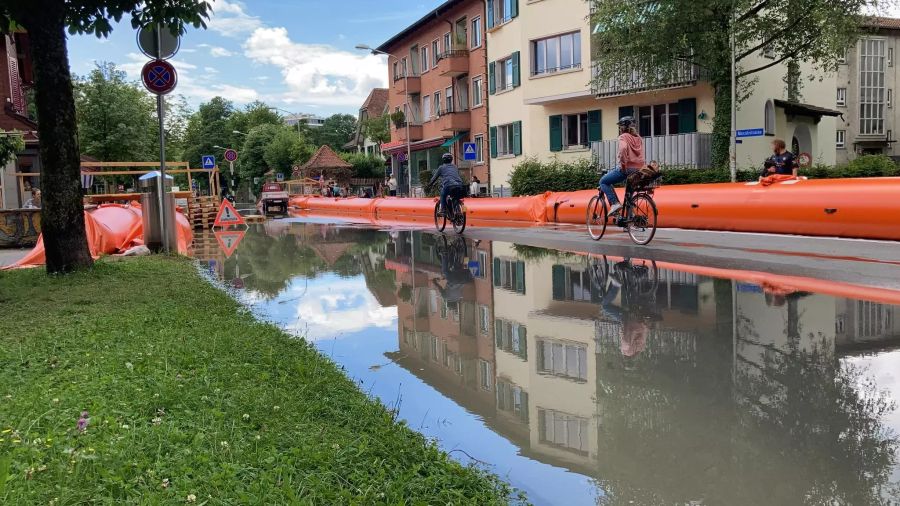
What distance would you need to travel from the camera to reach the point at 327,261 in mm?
12594

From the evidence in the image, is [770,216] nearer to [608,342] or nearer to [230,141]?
[608,342]

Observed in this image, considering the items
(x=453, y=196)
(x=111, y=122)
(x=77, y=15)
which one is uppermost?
(x=111, y=122)

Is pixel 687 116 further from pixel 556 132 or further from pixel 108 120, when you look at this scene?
pixel 108 120

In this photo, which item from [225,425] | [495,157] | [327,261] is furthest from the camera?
[495,157]

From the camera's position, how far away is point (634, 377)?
4.69 metres

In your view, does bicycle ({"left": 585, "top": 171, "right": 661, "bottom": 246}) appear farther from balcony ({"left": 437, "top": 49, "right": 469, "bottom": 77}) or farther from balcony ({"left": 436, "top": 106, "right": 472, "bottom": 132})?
balcony ({"left": 437, "top": 49, "right": 469, "bottom": 77})

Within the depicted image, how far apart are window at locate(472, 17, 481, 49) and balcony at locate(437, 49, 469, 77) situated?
80 centimetres

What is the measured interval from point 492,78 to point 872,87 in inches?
1186

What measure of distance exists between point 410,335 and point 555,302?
Answer: 183cm

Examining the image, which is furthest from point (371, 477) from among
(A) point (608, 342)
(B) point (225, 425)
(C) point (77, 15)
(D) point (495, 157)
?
(D) point (495, 157)

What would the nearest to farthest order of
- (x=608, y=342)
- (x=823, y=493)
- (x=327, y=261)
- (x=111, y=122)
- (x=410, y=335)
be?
1. (x=823, y=493)
2. (x=608, y=342)
3. (x=410, y=335)
4. (x=327, y=261)
5. (x=111, y=122)

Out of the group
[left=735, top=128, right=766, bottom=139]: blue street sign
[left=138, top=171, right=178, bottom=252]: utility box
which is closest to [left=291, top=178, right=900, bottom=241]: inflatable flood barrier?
[left=735, top=128, right=766, bottom=139]: blue street sign

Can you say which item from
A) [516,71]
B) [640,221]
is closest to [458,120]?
[516,71]

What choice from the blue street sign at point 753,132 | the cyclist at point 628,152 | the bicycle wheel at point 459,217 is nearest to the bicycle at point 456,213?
the bicycle wheel at point 459,217
